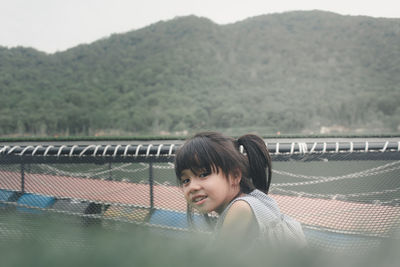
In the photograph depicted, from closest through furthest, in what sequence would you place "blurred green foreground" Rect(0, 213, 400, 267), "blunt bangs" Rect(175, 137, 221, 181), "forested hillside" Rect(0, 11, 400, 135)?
"blurred green foreground" Rect(0, 213, 400, 267) < "blunt bangs" Rect(175, 137, 221, 181) < "forested hillside" Rect(0, 11, 400, 135)

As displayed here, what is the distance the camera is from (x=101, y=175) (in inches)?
55.3

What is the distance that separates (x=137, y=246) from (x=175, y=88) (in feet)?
135

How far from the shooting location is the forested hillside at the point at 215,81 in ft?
105

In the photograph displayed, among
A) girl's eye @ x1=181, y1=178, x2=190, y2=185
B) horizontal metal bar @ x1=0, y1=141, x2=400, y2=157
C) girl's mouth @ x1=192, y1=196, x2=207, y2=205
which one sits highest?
horizontal metal bar @ x1=0, y1=141, x2=400, y2=157

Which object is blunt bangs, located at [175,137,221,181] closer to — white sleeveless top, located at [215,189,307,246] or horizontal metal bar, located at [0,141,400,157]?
white sleeveless top, located at [215,189,307,246]

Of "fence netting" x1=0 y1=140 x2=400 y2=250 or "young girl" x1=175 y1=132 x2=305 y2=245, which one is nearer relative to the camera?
"young girl" x1=175 y1=132 x2=305 y2=245

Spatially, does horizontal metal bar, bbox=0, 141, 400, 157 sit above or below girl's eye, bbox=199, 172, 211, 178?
above

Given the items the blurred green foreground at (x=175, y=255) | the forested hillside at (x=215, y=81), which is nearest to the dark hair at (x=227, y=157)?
the blurred green foreground at (x=175, y=255)

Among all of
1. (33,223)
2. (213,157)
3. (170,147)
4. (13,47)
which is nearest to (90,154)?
(170,147)

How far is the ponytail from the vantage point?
97cm

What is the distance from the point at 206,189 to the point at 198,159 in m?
0.09

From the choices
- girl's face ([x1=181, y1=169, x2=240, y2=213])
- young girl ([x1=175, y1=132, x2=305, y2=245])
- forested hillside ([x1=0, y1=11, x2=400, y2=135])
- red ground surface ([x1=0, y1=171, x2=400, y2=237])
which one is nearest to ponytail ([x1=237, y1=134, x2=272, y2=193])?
young girl ([x1=175, y1=132, x2=305, y2=245])

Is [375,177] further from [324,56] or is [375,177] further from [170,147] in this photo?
[324,56]

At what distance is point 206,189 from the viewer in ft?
2.72
